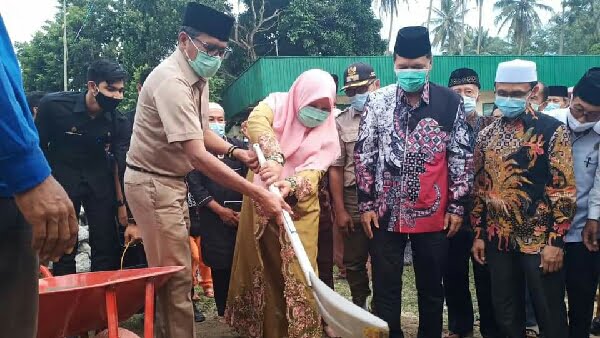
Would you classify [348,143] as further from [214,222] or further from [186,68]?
[186,68]

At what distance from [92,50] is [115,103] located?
23.9 metres

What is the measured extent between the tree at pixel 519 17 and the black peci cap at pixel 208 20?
1965 inches

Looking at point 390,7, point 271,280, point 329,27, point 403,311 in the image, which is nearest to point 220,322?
point 271,280

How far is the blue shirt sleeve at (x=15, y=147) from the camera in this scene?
1432mm

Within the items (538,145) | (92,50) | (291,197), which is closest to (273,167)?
(291,197)

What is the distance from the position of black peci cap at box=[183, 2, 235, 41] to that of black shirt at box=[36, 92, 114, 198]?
1365mm

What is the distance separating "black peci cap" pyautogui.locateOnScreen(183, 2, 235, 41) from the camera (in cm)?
327

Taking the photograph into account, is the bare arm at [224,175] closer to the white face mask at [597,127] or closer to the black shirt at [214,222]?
the black shirt at [214,222]

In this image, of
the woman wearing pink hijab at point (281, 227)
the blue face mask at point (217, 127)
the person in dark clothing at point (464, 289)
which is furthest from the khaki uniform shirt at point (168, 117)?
the person in dark clothing at point (464, 289)

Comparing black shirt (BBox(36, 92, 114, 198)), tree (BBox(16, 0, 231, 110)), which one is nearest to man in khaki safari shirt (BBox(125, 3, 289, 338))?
black shirt (BBox(36, 92, 114, 198))

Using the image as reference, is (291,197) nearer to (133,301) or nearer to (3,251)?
(133,301)

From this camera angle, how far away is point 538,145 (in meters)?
3.33

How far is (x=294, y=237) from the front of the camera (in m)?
2.86

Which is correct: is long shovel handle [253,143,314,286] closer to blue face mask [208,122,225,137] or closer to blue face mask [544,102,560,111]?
blue face mask [208,122,225,137]
